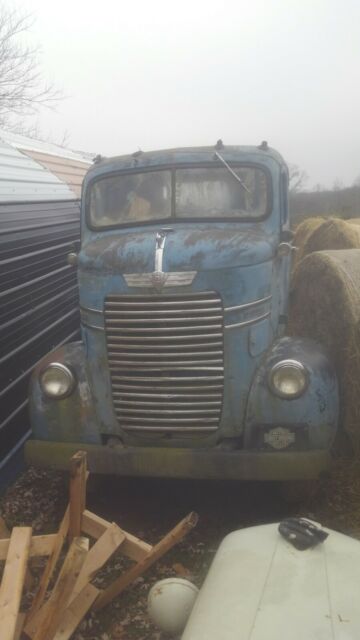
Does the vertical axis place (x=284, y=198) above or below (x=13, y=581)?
above

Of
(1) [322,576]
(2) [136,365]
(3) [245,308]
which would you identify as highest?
(3) [245,308]

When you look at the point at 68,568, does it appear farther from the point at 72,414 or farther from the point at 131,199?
the point at 131,199

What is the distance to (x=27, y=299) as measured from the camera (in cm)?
557

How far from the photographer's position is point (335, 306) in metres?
4.70

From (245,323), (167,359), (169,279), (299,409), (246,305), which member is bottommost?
(299,409)

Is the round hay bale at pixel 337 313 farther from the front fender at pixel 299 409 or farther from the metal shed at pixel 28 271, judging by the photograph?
the metal shed at pixel 28 271

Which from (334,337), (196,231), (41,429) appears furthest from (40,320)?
(334,337)

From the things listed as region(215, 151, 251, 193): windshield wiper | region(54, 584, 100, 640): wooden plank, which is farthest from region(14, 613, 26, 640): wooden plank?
region(215, 151, 251, 193): windshield wiper

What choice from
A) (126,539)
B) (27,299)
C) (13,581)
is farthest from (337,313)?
(13,581)

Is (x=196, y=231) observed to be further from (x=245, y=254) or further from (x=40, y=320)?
(x=40, y=320)

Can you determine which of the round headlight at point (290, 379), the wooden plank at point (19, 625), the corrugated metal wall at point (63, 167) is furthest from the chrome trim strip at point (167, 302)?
the corrugated metal wall at point (63, 167)

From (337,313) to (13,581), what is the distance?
297cm

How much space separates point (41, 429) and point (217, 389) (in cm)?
119

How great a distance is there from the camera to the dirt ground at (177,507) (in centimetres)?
365
